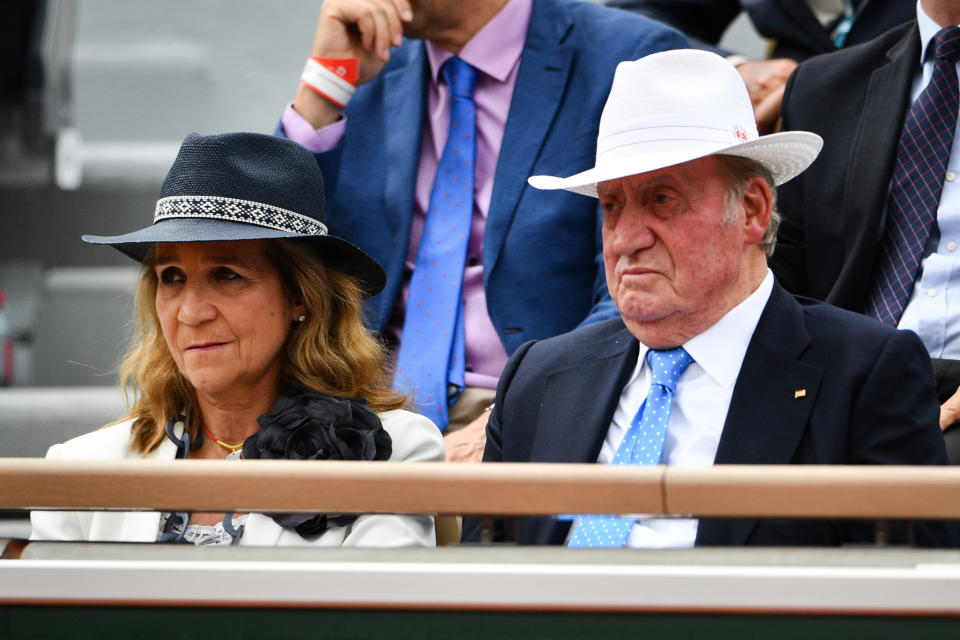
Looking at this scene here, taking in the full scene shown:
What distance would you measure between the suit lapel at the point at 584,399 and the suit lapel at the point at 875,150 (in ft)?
2.07

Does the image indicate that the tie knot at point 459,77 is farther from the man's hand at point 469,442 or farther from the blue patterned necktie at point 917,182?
the blue patterned necktie at point 917,182

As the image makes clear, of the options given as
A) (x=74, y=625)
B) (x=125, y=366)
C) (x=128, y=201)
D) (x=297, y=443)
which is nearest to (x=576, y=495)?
(x=74, y=625)

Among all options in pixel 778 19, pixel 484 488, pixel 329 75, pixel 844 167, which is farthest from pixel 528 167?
pixel 484 488

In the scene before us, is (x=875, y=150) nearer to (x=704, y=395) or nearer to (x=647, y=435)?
(x=704, y=395)

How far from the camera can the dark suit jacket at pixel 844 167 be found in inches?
110

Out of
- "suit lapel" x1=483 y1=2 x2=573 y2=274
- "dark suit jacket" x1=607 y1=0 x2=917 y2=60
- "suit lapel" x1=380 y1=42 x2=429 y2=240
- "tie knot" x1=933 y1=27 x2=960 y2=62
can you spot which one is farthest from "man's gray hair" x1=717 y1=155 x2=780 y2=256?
"dark suit jacket" x1=607 y1=0 x2=917 y2=60

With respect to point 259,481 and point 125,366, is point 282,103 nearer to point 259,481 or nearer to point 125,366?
point 125,366

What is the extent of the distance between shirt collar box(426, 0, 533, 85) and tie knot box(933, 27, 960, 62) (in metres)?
0.95

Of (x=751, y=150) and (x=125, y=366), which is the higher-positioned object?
(x=751, y=150)

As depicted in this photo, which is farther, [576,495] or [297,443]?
[297,443]

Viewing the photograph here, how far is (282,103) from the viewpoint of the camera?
16.1 ft

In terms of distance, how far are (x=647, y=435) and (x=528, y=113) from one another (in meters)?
1.10

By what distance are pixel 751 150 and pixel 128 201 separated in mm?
2795

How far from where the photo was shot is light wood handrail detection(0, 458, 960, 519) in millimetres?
1331
